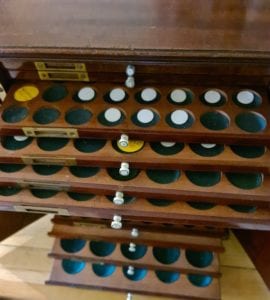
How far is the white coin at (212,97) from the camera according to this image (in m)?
0.58

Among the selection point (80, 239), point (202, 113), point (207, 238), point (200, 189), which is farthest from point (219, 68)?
point (80, 239)

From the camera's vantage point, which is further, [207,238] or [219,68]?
[207,238]

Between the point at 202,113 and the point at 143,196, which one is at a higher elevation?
the point at 202,113

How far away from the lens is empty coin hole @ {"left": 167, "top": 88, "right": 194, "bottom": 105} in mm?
583

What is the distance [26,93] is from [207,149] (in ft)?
1.06

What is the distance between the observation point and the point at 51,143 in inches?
23.9

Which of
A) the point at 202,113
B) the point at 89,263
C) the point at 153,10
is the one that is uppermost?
the point at 153,10

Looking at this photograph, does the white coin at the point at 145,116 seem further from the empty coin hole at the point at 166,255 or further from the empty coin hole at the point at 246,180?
the empty coin hole at the point at 166,255

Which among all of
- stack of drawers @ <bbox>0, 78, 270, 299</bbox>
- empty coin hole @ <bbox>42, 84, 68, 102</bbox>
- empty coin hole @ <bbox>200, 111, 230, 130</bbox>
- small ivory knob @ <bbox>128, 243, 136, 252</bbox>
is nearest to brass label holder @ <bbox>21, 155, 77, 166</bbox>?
stack of drawers @ <bbox>0, 78, 270, 299</bbox>

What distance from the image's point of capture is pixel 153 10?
1.86 ft

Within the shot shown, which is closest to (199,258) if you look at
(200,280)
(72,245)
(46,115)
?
(200,280)

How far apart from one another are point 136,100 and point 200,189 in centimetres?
18

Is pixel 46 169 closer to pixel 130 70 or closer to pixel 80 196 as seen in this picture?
pixel 80 196

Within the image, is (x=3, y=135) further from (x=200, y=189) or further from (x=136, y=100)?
(x=200, y=189)
